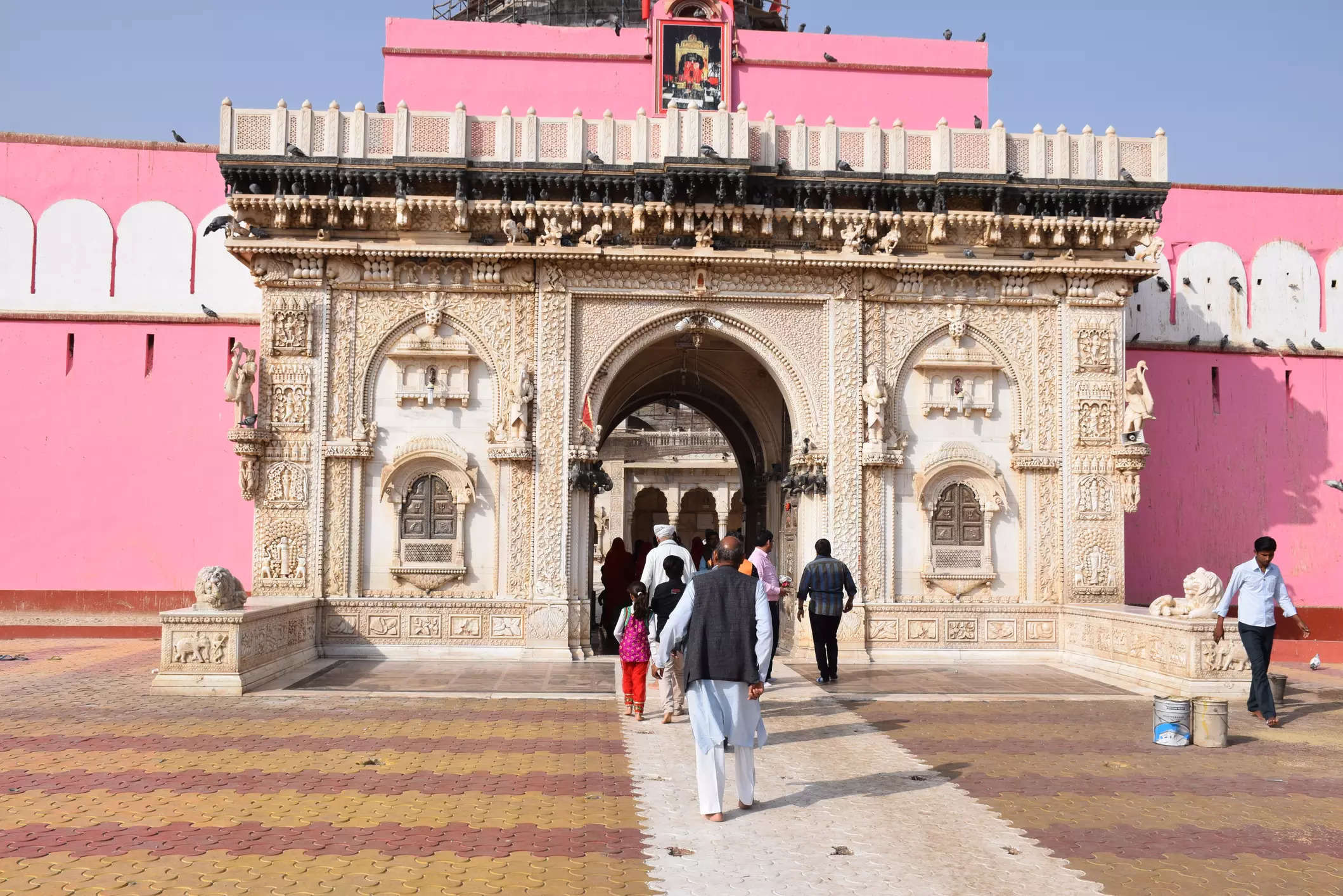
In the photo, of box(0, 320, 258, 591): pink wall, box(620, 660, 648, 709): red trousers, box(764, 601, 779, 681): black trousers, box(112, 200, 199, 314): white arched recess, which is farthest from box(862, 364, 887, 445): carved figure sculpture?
box(112, 200, 199, 314): white arched recess

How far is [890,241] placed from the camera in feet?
45.6

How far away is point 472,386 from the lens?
13.9 meters

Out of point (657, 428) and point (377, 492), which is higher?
point (657, 428)

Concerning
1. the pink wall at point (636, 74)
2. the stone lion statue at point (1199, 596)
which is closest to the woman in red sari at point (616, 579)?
the pink wall at point (636, 74)

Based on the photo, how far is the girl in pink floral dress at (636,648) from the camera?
9242 millimetres

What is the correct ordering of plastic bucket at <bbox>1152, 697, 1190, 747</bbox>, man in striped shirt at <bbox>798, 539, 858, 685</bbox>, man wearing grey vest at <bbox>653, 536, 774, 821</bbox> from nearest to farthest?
man wearing grey vest at <bbox>653, 536, 774, 821</bbox> < plastic bucket at <bbox>1152, 697, 1190, 747</bbox> < man in striped shirt at <bbox>798, 539, 858, 685</bbox>

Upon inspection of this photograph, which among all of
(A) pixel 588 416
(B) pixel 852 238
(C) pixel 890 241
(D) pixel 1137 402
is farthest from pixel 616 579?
(D) pixel 1137 402

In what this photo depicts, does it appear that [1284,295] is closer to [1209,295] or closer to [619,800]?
[1209,295]

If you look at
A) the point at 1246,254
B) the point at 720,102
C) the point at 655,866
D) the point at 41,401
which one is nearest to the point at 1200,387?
the point at 1246,254

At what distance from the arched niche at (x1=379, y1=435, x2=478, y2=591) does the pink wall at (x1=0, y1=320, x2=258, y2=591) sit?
3.85 m

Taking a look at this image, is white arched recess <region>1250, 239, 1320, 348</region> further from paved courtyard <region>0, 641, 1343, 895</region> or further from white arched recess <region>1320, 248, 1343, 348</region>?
paved courtyard <region>0, 641, 1343, 895</region>

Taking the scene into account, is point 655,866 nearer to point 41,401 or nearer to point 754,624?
point 754,624

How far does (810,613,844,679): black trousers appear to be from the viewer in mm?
11805

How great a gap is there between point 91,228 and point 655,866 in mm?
Answer: 14949
